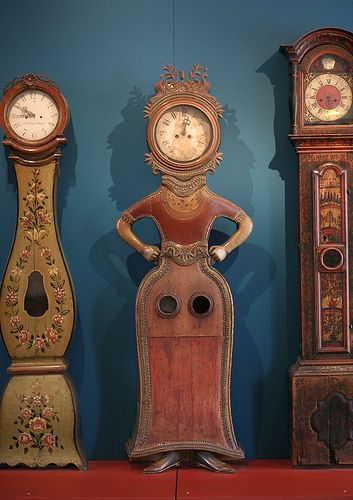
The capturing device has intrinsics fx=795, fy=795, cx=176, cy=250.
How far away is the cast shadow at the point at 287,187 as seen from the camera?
4.66 m

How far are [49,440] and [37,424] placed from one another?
110mm

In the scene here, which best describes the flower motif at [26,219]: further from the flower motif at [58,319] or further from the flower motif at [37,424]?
the flower motif at [37,424]

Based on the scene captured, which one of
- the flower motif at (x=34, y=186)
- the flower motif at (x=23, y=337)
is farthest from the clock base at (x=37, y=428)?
the flower motif at (x=34, y=186)

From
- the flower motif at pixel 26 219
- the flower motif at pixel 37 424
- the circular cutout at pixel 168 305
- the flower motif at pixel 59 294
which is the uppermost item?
the flower motif at pixel 26 219

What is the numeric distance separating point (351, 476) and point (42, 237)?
2.11 m

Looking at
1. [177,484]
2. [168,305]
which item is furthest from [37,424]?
[168,305]

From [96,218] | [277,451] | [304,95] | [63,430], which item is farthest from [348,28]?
[63,430]

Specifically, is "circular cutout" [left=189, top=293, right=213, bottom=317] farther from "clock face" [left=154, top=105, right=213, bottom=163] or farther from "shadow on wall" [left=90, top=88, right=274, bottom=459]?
"clock face" [left=154, top=105, right=213, bottom=163]

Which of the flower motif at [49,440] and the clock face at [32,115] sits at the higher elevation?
the clock face at [32,115]

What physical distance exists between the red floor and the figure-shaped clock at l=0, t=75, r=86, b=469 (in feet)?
0.57

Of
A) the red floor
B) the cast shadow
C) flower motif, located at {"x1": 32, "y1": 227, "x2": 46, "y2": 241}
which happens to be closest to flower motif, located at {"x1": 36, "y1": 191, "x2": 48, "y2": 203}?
flower motif, located at {"x1": 32, "y1": 227, "x2": 46, "y2": 241}

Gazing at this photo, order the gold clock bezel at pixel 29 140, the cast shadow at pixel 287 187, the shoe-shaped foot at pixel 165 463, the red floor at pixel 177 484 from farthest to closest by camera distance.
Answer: the cast shadow at pixel 287 187
the gold clock bezel at pixel 29 140
the shoe-shaped foot at pixel 165 463
the red floor at pixel 177 484

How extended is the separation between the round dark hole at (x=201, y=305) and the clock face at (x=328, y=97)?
1.20 meters

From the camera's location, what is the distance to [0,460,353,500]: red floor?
3949 mm
